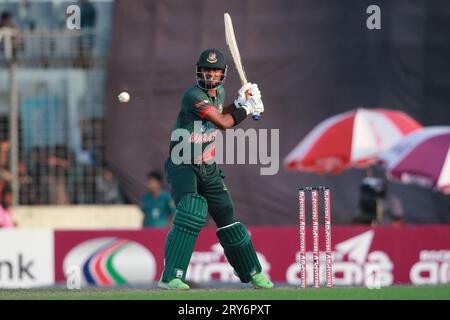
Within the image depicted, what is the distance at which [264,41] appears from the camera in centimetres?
2181

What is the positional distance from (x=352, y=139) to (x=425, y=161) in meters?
1.47

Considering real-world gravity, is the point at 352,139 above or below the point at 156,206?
above

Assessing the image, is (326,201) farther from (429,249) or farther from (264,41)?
→ (264,41)

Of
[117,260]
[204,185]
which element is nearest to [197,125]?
[204,185]

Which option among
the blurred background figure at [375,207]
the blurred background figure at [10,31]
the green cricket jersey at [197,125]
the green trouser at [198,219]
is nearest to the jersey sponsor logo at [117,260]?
the blurred background figure at [375,207]

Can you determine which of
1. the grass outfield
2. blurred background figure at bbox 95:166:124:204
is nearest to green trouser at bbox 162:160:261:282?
the grass outfield

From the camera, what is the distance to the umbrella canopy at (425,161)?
19062mm

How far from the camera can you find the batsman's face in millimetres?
12062

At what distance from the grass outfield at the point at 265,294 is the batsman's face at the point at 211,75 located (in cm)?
179

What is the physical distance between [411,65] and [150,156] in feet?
14.4

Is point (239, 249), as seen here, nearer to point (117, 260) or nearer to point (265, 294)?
point (265, 294)

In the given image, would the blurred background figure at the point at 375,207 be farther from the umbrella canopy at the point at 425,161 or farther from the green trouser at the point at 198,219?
the green trouser at the point at 198,219

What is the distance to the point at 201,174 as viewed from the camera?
39.7 ft
